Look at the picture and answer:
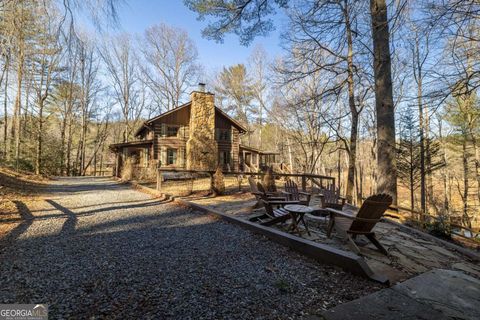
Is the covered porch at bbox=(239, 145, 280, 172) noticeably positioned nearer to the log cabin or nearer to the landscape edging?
the log cabin

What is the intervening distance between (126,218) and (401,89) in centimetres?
1869

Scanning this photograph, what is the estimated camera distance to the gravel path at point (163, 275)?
2.29 meters

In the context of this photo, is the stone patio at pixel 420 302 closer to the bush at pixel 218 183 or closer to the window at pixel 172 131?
the bush at pixel 218 183

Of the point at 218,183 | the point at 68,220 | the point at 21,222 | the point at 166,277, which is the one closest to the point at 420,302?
the point at 166,277

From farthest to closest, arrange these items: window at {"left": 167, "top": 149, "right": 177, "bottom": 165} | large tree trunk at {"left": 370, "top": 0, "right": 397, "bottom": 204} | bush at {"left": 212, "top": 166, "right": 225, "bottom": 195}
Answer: window at {"left": 167, "top": 149, "right": 177, "bottom": 165} < bush at {"left": 212, "top": 166, "right": 225, "bottom": 195} < large tree trunk at {"left": 370, "top": 0, "right": 397, "bottom": 204}

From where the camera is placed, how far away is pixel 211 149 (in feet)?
62.8

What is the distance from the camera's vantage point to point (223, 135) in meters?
22.0

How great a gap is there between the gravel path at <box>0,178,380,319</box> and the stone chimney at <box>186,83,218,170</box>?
44.2ft

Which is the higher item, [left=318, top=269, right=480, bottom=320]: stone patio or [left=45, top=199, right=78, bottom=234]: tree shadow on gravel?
[left=45, top=199, right=78, bottom=234]: tree shadow on gravel

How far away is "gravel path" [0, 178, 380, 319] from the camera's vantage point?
229 centimetres

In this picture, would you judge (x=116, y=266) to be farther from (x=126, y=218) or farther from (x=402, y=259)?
(x=402, y=259)

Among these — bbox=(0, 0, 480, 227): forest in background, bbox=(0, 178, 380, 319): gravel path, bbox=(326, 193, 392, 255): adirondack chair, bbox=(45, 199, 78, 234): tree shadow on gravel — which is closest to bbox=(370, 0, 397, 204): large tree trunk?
bbox=(0, 0, 480, 227): forest in background

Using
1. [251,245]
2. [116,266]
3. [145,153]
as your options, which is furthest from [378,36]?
[145,153]

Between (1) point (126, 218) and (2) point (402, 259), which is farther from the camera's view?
(1) point (126, 218)
